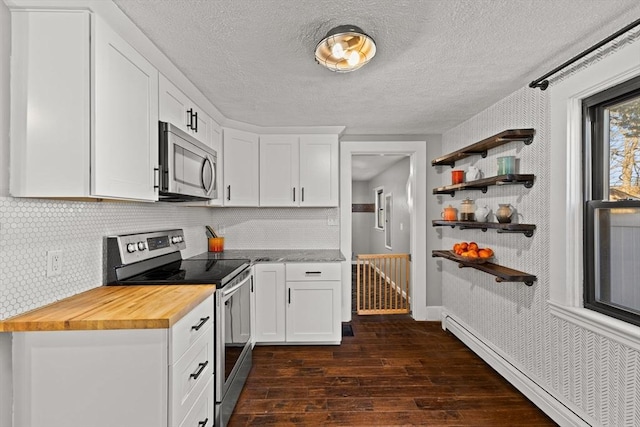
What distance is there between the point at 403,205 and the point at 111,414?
5.18 metres

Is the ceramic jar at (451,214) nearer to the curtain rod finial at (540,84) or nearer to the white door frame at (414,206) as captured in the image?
the white door frame at (414,206)

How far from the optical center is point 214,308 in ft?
6.33

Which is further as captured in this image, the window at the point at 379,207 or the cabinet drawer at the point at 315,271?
the window at the point at 379,207

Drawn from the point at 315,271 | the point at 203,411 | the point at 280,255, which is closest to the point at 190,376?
the point at 203,411

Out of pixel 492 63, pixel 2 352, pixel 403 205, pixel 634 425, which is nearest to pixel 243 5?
pixel 492 63

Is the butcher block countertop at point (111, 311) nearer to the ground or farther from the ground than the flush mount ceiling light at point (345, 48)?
nearer to the ground

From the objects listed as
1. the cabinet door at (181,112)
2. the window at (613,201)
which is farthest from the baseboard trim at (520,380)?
the cabinet door at (181,112)

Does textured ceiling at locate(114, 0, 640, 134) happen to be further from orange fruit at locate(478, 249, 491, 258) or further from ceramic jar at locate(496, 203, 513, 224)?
orange fruit at locate(478, 249, 491, 258)

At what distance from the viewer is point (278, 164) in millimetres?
3545

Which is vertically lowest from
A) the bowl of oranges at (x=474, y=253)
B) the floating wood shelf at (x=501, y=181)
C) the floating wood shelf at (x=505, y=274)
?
the floating wood shelf at (x=505, y=274)

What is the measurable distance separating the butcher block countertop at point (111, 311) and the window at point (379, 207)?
6.29 meters

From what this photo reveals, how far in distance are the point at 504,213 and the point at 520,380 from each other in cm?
125

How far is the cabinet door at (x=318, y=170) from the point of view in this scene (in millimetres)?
3557

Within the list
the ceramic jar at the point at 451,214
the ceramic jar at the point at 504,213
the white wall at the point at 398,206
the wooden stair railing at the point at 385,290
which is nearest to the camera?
the ceramic jar at the point at 504,213
